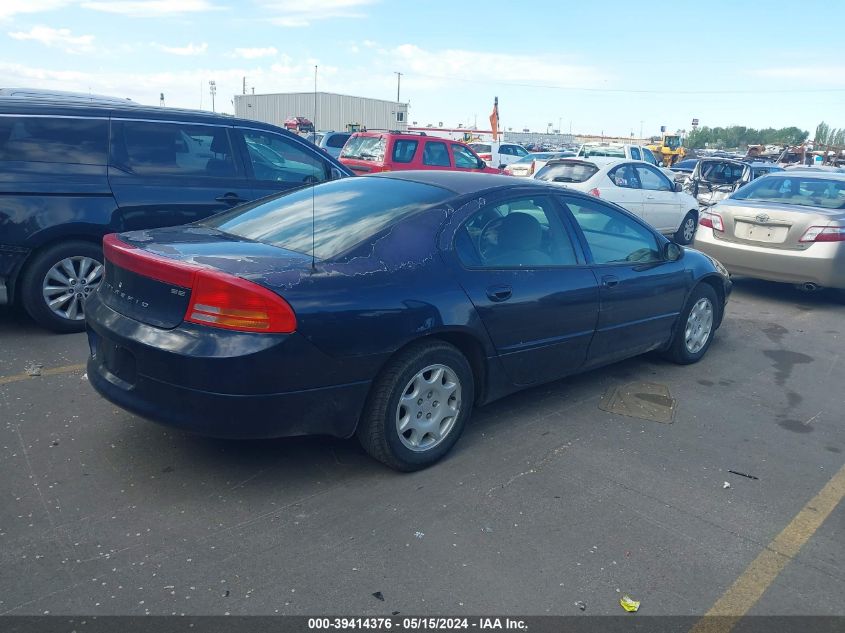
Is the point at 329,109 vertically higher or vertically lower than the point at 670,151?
higher

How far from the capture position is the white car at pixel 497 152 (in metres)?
29.2

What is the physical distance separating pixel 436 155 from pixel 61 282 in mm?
9284

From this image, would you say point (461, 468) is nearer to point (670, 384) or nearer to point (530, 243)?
point (530, 243)

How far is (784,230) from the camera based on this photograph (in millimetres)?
8102

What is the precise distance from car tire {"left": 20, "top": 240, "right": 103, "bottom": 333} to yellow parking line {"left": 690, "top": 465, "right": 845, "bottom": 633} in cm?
490

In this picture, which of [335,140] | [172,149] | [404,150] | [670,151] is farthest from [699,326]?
[670,151]

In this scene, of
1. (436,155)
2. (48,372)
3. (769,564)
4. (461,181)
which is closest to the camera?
(769,564)

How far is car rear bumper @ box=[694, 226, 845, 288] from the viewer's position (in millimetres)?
7816

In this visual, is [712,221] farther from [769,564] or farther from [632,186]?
[769,564]

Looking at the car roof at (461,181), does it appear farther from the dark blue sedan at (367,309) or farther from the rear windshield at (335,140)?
the rear windshield at (335,140)

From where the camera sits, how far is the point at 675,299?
17.8ft

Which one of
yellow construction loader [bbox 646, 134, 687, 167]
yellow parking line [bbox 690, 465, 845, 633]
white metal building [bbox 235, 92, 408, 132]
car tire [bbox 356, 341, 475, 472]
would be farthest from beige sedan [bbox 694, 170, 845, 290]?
white metal building [bbox 235, 92, 408, 132]

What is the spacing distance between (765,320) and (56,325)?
6.76 m

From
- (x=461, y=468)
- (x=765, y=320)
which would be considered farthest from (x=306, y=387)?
(x=765, y=320)
